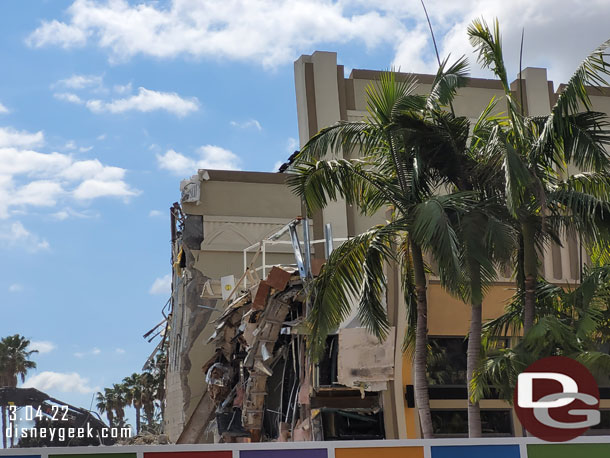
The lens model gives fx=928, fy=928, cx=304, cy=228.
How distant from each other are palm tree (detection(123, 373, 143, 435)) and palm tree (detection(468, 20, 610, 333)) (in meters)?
46.2

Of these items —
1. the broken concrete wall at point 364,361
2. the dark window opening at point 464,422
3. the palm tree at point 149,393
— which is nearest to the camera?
the broken concrete wall at point 364,361

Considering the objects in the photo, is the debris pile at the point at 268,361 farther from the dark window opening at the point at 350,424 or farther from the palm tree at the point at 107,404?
the palm tree at the point at 107,404

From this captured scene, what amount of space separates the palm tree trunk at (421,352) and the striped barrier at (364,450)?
8137 millimetres

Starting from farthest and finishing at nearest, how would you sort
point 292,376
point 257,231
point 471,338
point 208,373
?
point 257,231
point 208,373
point 292,376
point 471,338

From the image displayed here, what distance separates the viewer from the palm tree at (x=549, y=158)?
14.8 meters

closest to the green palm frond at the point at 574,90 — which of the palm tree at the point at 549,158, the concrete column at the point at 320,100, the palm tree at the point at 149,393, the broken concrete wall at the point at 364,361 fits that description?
the palm tree at the point at 549,158

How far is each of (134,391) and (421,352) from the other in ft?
154

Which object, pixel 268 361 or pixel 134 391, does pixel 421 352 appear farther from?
pixel 134 391

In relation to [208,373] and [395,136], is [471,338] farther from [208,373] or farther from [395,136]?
[208,373]

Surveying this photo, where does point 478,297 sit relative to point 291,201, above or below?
below

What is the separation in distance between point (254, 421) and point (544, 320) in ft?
32.8

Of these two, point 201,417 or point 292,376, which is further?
point 201,417

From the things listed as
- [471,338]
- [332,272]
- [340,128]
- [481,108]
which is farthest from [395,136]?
[481,108]

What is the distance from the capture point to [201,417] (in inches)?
1155
